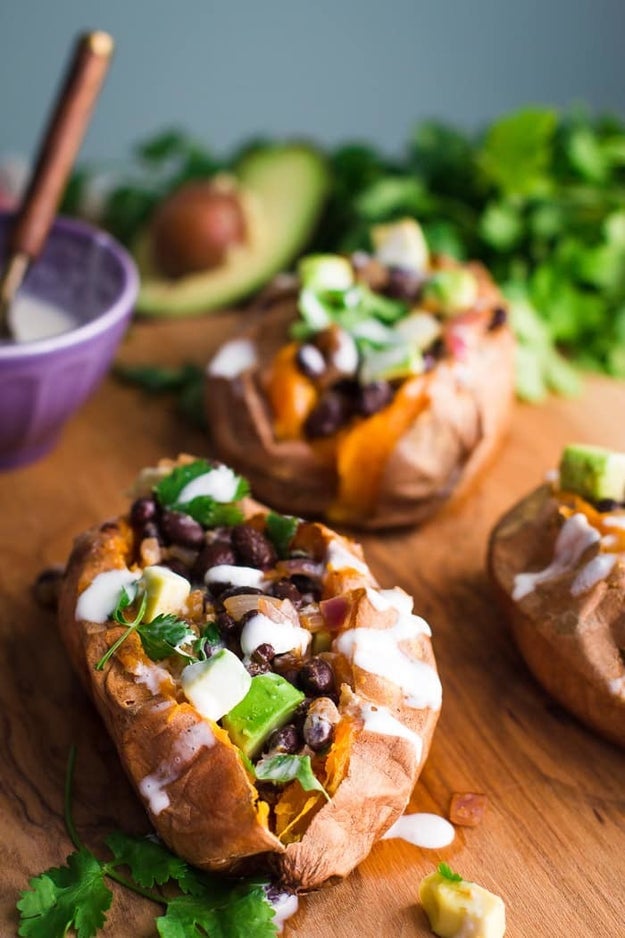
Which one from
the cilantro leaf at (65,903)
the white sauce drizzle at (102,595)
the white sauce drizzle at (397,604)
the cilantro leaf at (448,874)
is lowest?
the cilantro leaf at (65,903)

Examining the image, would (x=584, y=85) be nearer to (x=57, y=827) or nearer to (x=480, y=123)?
(x=480, y=123)

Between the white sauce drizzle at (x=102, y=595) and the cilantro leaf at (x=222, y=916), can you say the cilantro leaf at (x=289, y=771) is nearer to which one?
the cilantro leaf at (x=222, y=916)

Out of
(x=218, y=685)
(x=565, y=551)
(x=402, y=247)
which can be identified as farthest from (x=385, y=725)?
(x=402, y=247)

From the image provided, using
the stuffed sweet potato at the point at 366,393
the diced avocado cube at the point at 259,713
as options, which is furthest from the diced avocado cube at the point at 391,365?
the diced avocado cube at the point at 259,713

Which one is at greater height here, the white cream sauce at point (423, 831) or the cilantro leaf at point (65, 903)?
the white cream sauce at point (423, 831)

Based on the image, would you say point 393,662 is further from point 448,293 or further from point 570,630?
point 448,293

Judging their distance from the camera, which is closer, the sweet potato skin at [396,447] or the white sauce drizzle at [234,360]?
the sweet potato skin at [396,447]

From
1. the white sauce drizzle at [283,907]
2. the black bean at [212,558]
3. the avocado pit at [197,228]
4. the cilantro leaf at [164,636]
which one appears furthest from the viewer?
the avocado pit at [197,228]

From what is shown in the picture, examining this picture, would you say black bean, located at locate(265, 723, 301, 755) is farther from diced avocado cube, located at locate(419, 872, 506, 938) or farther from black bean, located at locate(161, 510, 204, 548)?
black bean, located at locate(161, 510, 204, 548)
